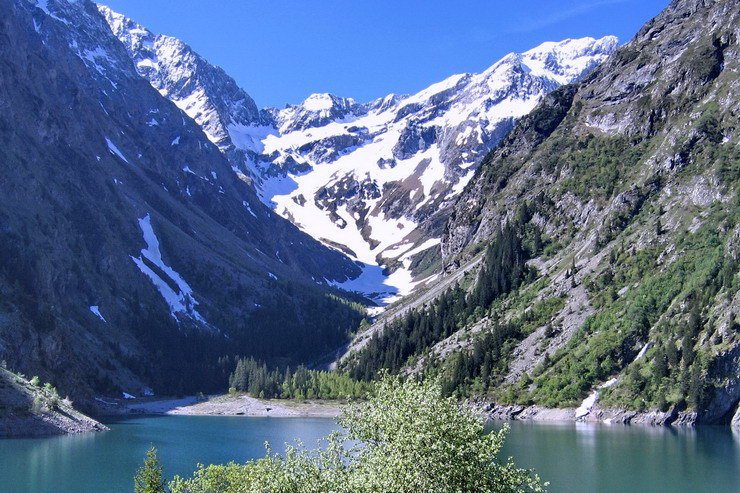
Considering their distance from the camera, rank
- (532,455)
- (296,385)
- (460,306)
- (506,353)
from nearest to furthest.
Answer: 1. (532,455)
2. (506,353)
3. (296,385)
4. (460,306)

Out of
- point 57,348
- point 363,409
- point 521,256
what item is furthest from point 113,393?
point 363,409

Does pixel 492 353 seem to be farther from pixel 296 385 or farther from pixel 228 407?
pixel 228 407

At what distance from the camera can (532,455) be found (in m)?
76.5

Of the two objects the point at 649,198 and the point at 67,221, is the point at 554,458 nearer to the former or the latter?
the point at 649,198

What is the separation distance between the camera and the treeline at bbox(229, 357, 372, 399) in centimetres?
16725

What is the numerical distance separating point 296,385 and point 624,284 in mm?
84825

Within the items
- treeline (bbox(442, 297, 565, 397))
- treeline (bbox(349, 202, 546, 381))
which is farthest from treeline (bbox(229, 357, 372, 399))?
treeline (bbox(442, 297, 565, 397))

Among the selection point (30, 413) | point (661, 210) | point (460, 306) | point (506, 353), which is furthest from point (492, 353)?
point (30, 413)

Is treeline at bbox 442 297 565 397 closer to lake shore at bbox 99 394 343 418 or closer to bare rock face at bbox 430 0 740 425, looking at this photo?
bare rock face at bbox 430 0 740 425

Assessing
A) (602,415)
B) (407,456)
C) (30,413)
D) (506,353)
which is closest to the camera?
(407,456)

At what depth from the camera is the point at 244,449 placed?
291 feet

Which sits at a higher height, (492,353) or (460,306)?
(460,306)

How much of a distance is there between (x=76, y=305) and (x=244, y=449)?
107m

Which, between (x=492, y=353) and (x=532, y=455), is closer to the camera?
(x=532, y=455)
